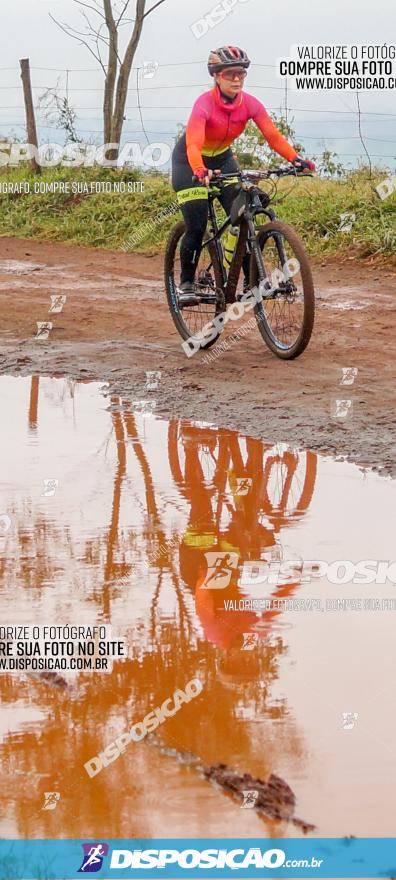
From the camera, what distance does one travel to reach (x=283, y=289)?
878 centimetres

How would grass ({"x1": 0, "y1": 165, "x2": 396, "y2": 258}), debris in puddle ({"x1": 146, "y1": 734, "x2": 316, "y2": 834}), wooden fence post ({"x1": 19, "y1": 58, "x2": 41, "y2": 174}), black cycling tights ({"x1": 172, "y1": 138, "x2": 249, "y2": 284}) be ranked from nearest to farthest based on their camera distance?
debris in puddle ({"x1": 146, "y1": 734, "x2": 316, "y2": 834}) < black cycling tights ({"x1": 172, "y1": 138, "x2": 249, "y2": 284}) < grass ({"x1": 0, "y1": 165, "x2": 396, "y2": 258}) < wooden fence post ({"x1": 19, "y1": 58, "x2": 41, "y2": 174})

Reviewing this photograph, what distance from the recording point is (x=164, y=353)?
32.6ft

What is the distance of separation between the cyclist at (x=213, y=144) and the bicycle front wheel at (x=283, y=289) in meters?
0.30

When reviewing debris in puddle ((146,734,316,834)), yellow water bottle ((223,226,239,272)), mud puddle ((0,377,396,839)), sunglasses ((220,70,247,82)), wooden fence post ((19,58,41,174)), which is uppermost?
wooden fence post ((19,58,41,174))

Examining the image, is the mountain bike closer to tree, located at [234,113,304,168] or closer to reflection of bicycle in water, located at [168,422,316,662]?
reflection of bicycle in water, located at [168,422,316,662]

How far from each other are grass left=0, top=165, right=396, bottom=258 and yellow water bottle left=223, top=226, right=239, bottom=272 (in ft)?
15.5

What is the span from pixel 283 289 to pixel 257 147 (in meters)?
9.91

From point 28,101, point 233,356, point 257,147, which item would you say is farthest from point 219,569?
point 28,101

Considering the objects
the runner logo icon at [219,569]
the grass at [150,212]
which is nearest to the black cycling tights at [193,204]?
the runner logo icon at [219,569]

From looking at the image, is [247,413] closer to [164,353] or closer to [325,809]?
[164,353]

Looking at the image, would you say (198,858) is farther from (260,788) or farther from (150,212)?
(150,212)

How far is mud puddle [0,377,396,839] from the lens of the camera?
331cm

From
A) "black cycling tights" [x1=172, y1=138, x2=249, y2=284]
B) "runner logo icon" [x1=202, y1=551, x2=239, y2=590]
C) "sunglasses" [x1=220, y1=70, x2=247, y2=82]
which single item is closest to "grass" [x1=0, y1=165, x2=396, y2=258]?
"black cycling tights" [x1=172, y1=138, x2=249, y2=284]

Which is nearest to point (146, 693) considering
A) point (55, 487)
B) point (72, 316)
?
point (55, 487)
